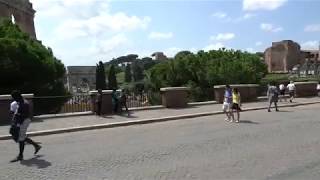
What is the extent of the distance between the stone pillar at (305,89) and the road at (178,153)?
679 inches

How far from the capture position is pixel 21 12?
238 feet

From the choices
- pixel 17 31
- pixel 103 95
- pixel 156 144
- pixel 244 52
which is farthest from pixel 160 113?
pixel 244 52

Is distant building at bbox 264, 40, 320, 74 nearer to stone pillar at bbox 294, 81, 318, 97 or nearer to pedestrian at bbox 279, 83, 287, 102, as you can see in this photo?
stone pillar at bbox 294, 81, 318, 97

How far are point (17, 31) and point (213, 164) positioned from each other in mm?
25935

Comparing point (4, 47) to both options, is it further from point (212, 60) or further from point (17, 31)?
point (212, 60)

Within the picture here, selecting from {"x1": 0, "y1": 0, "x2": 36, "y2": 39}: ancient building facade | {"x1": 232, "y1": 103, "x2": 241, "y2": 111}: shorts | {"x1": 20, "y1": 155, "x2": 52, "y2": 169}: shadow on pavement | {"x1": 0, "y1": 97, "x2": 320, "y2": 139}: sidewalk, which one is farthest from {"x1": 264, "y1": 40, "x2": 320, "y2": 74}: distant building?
{"x1": 20, "y1": 155, "x2": 52, "y2": 169}: shadow on pavement

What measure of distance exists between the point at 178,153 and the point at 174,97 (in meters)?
13.0

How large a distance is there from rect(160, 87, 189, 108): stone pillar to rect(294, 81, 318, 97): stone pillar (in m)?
12.6

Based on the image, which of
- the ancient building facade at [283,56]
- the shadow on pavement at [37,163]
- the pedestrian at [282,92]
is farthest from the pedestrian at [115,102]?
the ancient building facade at [283,56]

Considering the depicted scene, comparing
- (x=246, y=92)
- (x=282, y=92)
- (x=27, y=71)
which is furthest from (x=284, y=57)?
(x=27, y=71)

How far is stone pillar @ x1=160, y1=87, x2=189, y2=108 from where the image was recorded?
2544 cm

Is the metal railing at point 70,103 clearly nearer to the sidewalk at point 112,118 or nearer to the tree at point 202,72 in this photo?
the sidewalk at point 112,118

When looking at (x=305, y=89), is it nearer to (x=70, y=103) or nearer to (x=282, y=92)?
(x=282, y=92)

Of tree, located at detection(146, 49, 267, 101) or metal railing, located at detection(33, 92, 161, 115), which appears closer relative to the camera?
metal railing, located at detection(33, 92, 161, 115)
